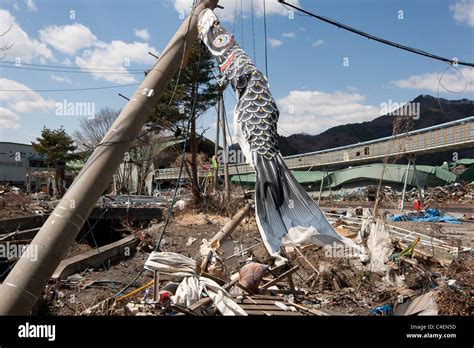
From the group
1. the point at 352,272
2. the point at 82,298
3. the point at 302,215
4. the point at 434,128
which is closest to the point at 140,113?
the point at 302,215

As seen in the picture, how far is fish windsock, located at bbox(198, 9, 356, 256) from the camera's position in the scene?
5281 mm

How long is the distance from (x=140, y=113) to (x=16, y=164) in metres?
53.7

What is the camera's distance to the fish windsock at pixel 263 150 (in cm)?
528

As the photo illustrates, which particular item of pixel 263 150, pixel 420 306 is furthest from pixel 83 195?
pixel 420 306

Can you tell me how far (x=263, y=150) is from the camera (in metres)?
5.86

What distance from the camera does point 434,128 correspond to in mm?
25094

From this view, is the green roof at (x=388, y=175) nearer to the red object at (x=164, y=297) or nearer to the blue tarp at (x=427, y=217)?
the blue tarp at (x=427, y=217)

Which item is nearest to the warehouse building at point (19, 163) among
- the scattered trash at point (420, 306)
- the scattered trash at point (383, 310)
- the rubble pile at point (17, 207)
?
the rubble pile at point (17, 207)

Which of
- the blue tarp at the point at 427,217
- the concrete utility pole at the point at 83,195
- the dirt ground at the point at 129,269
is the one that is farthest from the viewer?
the blue tarp at the point at 427,217

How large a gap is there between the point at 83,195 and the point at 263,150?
2.51 meters

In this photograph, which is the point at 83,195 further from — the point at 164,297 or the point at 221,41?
the point at 221,41

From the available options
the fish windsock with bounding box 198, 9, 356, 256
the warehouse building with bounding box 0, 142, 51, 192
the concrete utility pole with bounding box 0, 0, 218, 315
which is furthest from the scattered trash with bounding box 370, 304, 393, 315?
the warehouse building with bounding box 0, 142, 51, 192

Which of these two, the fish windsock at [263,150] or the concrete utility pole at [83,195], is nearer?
the concrete utility pole at [83,195]
